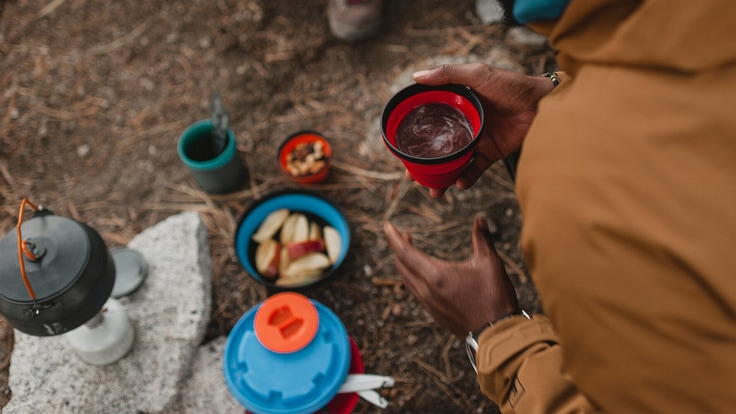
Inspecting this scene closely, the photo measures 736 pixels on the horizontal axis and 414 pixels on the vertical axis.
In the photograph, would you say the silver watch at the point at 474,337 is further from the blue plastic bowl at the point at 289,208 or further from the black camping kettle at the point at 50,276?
the black camping kettle at the point at 50,276

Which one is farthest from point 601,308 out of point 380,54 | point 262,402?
point 380,54

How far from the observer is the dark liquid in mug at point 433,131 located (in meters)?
1.56

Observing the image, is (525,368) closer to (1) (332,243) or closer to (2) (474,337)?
(2) (474,337)

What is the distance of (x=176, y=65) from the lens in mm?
3164

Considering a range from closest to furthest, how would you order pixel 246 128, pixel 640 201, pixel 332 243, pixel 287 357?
pixel 640 201 → pixel 287 357 → pixel 332 243 → pixel 246 128

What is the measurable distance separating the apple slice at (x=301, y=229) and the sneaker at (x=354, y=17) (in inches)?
48.5

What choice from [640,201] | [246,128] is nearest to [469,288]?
[640,201]

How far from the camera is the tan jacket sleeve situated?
1.25m

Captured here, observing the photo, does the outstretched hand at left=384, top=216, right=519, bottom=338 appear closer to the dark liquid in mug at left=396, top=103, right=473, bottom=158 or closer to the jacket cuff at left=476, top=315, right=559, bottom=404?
the jacket cuff at left=476, top=315, right=559, bottom=404

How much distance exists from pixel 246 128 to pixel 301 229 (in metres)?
0.78

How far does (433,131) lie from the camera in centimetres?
161

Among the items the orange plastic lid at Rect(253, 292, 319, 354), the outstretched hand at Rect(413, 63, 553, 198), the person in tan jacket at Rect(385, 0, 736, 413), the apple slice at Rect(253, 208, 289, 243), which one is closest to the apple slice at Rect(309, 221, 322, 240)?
the apple slice at Rect(253, 208, 289, 243)

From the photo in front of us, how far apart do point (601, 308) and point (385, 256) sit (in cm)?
157

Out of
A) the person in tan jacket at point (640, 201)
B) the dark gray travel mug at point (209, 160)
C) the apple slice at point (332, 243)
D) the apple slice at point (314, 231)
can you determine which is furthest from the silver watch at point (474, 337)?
the dark gray travel mug at point (209, 160)
